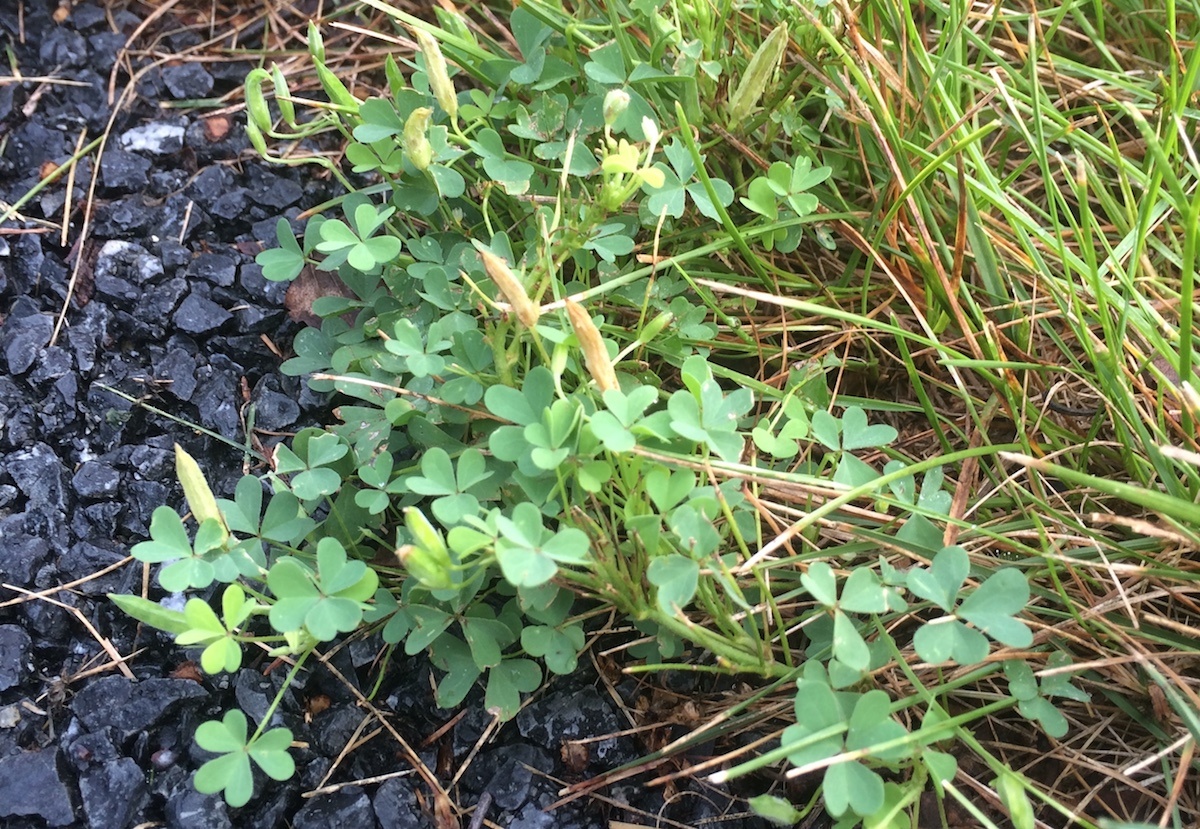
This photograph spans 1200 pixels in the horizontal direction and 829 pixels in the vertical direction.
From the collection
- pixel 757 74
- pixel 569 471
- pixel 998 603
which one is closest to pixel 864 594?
pixel 998 603

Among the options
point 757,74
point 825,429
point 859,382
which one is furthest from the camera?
point 859,382

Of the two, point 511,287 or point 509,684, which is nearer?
point 511,287

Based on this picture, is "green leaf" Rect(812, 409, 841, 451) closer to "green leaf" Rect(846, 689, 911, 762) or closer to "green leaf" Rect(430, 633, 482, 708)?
"green leaf" Rect(846, 689, 911, 762)

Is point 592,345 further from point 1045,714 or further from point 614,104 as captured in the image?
point 1045,714

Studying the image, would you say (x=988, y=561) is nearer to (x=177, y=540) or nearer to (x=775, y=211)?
(x=775, y=211)

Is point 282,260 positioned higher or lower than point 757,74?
lower

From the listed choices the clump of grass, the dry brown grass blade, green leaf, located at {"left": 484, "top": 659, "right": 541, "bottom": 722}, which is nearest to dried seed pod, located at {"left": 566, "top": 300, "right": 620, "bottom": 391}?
the clump of grass

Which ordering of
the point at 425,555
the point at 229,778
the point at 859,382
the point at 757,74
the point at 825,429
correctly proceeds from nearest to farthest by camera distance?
the point at 425,555
the point at 229,778
the point at 825,429
the point at 757,74
the point at 859,382
